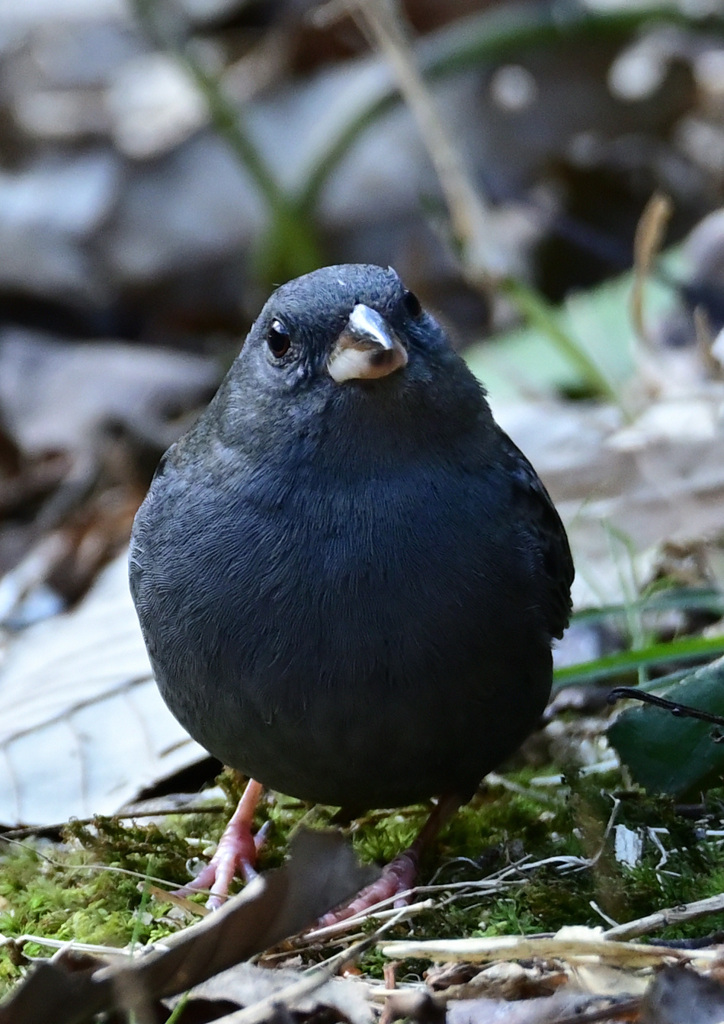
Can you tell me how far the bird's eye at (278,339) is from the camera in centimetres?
398

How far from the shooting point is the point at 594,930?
10.4 ft

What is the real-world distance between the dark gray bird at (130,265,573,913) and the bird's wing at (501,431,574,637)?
0.02 metres

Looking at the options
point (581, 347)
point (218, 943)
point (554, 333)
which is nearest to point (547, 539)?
point (218, 943)

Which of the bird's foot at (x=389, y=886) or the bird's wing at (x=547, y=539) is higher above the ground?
the bird's wing at (x=547, y=539)

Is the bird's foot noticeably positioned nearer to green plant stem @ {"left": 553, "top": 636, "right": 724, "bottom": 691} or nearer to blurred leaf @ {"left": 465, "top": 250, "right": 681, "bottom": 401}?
green plant stem @ {"left": 553, "top": 636, "right": 724, "bottom": 691}

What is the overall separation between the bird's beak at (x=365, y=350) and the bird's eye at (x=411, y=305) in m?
0.18

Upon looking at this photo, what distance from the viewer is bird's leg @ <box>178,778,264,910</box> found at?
398 cm

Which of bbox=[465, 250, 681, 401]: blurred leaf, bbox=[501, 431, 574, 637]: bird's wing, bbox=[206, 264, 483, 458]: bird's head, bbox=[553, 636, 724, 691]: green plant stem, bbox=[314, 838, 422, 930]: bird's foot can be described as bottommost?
bbox=[314, 838, 422, 930]: bird's foot

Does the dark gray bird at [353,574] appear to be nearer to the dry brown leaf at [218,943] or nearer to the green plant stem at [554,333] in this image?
the dry brown leaf at [218,943]

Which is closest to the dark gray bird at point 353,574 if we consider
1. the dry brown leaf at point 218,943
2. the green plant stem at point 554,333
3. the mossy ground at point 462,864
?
the mossy ground at point 462,864

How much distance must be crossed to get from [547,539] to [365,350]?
0.82m

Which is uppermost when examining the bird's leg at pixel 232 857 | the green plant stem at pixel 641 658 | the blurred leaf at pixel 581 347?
the blurred leaf at pixel 581 347

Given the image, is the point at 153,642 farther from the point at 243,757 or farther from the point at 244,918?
the point at 244,918

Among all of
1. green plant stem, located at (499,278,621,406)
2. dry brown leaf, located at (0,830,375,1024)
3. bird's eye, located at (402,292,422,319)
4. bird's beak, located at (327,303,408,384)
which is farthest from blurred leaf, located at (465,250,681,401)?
dry brown leaf, located at (0,830,375,1024)
